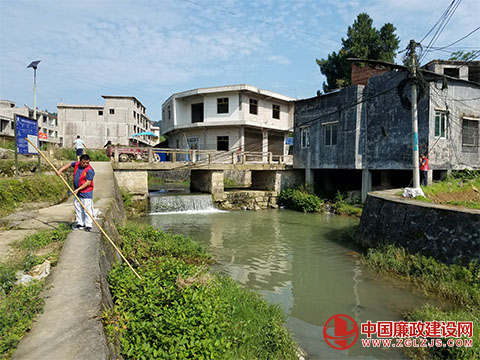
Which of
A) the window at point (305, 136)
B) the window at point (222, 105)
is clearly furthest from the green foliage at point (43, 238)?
the window at point (222, 105)

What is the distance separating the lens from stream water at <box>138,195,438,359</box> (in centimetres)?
582

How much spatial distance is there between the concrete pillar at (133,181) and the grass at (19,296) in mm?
11418

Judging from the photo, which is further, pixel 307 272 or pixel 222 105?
pixel 222 105

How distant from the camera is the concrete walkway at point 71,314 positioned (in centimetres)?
272

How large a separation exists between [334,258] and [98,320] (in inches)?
306

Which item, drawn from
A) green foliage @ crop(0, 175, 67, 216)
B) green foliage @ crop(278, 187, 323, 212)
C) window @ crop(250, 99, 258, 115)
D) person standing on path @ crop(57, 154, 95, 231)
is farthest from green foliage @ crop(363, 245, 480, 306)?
window @ crop(250, 99, 258, 115)

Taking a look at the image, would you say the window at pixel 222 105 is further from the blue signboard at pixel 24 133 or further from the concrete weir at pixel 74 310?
the concrete weir at pixel 74 310

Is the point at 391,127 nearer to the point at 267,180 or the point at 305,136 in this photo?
the point at 305,136

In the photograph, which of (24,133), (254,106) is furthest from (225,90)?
(24,133)

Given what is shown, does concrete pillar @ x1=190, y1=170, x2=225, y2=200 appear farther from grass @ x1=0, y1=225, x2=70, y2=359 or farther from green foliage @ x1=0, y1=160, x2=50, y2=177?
grass @ x1=0, y1=225, x2=70, y2=359

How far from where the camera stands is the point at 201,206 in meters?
18.6

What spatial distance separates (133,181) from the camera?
55.5 feet

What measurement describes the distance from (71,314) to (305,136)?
63.0ft

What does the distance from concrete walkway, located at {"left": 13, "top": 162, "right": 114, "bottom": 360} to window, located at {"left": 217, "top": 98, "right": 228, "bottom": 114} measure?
77.5 feet
